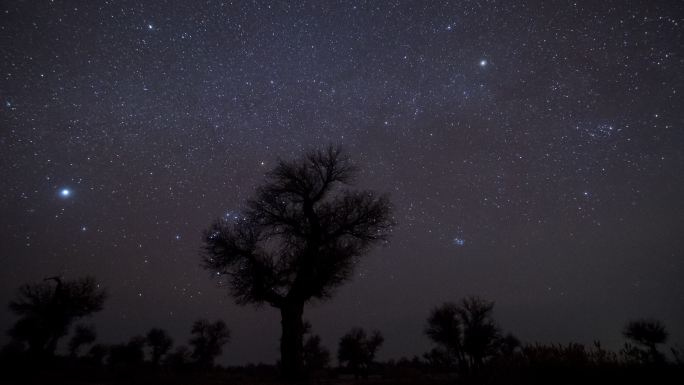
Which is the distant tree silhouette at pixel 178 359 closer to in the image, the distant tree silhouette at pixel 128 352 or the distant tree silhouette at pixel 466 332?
the distant tree silhouette at pixel 128 352

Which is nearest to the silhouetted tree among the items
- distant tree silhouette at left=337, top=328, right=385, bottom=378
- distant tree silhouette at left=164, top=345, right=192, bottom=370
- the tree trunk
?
distant tree silhouette at left=337, top=328, right=385, bottom=378

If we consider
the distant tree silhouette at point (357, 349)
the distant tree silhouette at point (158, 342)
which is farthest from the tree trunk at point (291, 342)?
the distant tree silhouette at point (158, 342)

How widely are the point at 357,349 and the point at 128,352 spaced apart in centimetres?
2977

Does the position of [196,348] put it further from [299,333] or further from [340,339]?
[299,333]

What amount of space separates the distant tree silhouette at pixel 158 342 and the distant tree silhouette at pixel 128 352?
118 centimetres

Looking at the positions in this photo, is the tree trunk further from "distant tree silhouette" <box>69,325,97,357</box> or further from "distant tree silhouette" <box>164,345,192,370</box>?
"distant tree silhouette" <box>69,325,97,357</box>

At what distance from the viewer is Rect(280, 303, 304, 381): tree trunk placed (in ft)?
43.0

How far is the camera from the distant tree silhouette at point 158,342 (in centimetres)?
4190

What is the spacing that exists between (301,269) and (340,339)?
31.4 metres

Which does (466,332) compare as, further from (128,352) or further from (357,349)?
(128,352)

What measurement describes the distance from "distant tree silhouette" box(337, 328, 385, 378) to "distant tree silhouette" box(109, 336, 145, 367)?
25923 millimetres

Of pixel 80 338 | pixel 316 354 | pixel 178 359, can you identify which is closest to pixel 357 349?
pixel 316 354

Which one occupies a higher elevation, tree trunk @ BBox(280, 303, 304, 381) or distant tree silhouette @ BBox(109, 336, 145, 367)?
tree trunk @ BBox(280, 303, 304, 381)

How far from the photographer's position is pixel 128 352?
4138 centimetres
